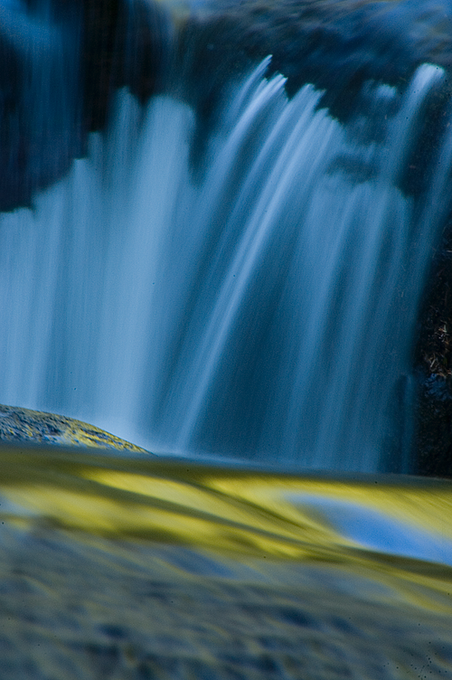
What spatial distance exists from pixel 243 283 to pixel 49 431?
3.63 meters

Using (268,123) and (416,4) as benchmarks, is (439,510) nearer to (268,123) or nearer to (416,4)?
(268,123)

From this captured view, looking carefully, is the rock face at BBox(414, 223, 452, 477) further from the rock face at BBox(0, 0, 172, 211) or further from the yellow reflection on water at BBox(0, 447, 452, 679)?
the rock face at BBox(0, 0, 172, 211)

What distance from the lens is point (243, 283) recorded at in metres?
6.95

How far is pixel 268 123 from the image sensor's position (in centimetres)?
730

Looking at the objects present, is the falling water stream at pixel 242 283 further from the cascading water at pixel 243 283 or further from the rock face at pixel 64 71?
the rock face at pixel 64 71

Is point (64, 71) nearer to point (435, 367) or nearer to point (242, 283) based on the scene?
point (242, 283)

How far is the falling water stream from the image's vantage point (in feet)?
20.2

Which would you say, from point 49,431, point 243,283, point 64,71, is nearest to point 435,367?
point 243,283

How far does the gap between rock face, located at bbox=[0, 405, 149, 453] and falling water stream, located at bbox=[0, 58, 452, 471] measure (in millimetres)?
2443

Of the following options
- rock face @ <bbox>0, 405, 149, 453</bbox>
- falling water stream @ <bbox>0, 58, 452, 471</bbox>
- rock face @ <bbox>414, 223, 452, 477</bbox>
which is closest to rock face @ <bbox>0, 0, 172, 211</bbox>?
falling water stream @ <bbox>0, 58, 452, 471</bbox>

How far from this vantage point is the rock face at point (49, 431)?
3.51m

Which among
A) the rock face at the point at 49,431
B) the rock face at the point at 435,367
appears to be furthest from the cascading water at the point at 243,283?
the rock face at the point at 49,431

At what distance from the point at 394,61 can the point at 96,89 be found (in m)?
4.31

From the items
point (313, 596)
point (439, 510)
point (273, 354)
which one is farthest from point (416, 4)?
point (313, 596)
